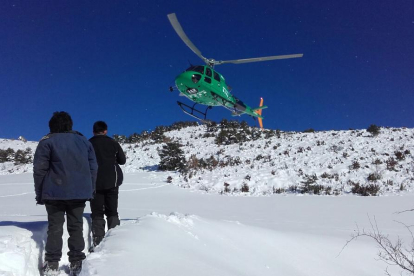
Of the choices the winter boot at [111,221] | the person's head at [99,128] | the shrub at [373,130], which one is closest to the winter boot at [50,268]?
the winter boot at [111,221]

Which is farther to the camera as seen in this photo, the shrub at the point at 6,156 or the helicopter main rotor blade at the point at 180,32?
the shrub at the point at 6,156

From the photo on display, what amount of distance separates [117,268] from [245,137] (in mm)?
18342

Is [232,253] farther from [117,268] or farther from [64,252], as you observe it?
[64,252]

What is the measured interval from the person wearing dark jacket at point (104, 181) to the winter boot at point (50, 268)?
2.65ft

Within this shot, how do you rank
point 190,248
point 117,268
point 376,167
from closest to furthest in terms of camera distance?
point 117,268, point 190,248, point 376,167

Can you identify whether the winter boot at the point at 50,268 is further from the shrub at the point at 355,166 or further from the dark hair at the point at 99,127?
the shrub at the point at 355,166

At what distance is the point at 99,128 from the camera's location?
3791 millimetres

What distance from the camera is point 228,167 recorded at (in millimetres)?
12930

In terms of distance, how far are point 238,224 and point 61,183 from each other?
245 cm

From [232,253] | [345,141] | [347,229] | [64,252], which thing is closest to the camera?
[232,253]

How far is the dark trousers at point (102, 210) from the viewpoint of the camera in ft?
11.4

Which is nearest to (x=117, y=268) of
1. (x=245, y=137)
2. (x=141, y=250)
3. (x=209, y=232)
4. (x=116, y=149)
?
(x=141, y=250)

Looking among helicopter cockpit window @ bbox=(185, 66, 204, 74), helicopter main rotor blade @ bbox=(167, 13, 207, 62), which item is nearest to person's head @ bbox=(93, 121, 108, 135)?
helicopter main rotor blade @ bbox=(167, 13, 207, 62)

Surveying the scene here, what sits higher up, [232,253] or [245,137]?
[245,137]
